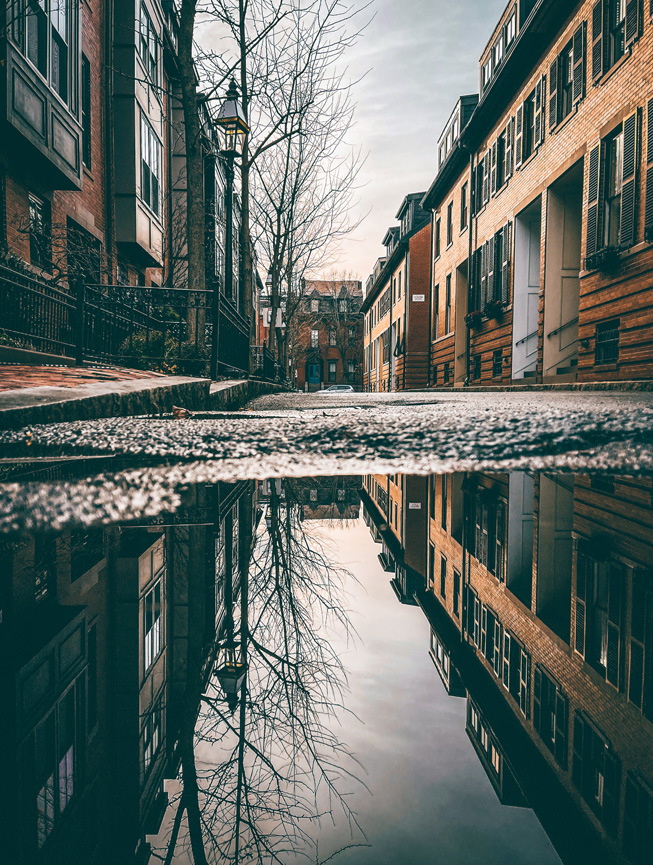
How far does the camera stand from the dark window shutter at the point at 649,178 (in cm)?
933

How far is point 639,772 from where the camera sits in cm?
66

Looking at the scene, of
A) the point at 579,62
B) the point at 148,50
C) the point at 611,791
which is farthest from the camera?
the point at 148,50

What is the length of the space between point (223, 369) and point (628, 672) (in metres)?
9.99

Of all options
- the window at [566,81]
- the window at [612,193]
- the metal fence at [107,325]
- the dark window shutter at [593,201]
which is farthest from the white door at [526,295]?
the metal fence at [107,325]

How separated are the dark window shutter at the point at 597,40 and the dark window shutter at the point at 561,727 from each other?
43.3ft

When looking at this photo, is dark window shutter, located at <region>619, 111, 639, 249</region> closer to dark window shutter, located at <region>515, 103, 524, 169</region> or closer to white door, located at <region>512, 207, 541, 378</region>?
white door, located at <region>512, 207, 541, 378</region>

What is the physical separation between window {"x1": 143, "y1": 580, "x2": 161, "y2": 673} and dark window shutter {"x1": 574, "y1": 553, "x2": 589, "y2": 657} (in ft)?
2.23

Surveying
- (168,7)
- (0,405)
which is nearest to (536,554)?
(0,405)

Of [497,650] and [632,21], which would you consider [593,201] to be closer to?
[632,21]

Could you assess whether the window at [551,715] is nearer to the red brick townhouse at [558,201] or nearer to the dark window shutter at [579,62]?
the red brick townhouse at [558,201]

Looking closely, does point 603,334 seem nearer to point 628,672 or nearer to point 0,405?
point 0,405

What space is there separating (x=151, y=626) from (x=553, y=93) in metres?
15.6

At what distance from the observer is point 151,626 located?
3.46 feet

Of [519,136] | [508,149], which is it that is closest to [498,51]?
[508,149]
